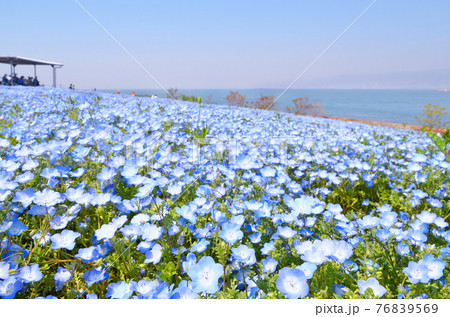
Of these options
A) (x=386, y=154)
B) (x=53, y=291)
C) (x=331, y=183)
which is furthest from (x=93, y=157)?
Answer: (x=386, y=154)

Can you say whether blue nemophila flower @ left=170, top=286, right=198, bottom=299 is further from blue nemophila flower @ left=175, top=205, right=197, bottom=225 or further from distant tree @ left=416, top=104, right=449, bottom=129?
distant tree @ left=416, top=104, right=449, bottom=129

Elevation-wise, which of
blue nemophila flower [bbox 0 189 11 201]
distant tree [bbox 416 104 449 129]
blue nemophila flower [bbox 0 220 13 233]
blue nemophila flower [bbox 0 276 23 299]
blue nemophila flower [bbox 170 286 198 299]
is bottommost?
blue nemophila flower [bbox 0 276 23 299]

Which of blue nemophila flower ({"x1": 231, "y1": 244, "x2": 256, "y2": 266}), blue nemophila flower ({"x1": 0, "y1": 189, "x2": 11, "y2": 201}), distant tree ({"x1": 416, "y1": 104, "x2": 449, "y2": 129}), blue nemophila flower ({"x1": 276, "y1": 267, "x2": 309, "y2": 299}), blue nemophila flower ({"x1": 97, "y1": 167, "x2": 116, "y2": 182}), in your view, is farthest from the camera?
distant tree ({"x1": 416, "y1": 104, "x2": 449, "y2": 129})

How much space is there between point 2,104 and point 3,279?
21.6 feet

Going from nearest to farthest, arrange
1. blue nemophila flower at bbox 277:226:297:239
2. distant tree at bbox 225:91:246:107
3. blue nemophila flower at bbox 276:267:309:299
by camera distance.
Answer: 1. blue nemophila flower at bbox 276:267:309:299
2. blue nemophila flower at bbox 277:226:297:239
3. distant tree at bbox 225:91:246:107

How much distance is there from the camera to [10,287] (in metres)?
1.28

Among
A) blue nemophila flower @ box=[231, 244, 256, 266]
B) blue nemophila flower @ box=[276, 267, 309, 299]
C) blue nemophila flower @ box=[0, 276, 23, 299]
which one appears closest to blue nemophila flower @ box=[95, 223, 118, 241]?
blue nemophila flower @ box=[0, 276, 23, 299]

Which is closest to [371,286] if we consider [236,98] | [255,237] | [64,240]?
[255,237]

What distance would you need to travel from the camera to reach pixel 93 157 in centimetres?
273

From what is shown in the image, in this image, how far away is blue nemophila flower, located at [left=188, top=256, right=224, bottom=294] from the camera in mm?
1226

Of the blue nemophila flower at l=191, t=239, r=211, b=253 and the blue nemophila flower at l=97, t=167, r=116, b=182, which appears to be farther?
the blue nemophila flower at l=97, t=167, r=116, b=182

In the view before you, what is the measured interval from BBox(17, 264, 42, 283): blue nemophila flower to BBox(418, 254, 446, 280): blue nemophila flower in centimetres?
168

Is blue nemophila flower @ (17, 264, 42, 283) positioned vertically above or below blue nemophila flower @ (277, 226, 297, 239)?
below

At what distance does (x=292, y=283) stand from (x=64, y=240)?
3.90 feet
